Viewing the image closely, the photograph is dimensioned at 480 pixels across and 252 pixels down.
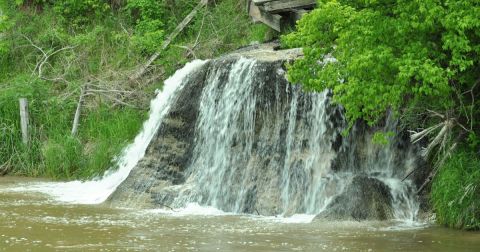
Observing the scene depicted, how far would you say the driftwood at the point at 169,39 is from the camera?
2259cm

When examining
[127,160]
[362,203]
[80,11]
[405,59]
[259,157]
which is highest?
[80,11]

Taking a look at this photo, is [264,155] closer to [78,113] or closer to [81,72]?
[78,113]

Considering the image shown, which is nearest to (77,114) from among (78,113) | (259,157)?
(78,113)

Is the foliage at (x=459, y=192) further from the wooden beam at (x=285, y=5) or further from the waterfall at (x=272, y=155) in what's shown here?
the wooden beam at (x=285, y=5)

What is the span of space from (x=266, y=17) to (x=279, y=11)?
551mm

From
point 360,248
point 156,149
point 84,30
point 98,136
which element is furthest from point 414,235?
point 84,30

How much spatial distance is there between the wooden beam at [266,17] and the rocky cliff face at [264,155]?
2876mm

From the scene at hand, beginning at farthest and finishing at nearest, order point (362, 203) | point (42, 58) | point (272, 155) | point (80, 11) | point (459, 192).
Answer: point (80, 11)
point (42, 58)
point (272, 155)
point (362, 203)
point (459, 192)

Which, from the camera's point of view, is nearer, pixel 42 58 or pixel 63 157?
pixel 63 157

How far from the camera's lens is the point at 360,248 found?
12.2 m

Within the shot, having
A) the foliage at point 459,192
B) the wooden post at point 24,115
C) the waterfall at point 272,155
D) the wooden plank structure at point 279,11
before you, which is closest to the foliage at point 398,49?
the foliage at point 459,192

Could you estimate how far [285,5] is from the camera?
67.3ft

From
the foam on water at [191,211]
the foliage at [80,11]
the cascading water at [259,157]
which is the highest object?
the foliage at [80,11]

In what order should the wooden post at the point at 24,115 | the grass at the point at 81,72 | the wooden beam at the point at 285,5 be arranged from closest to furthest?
the wooden beam at the point at 285,5 → the grass at the point at 81,72 → the wooden post at the point at 24,115
